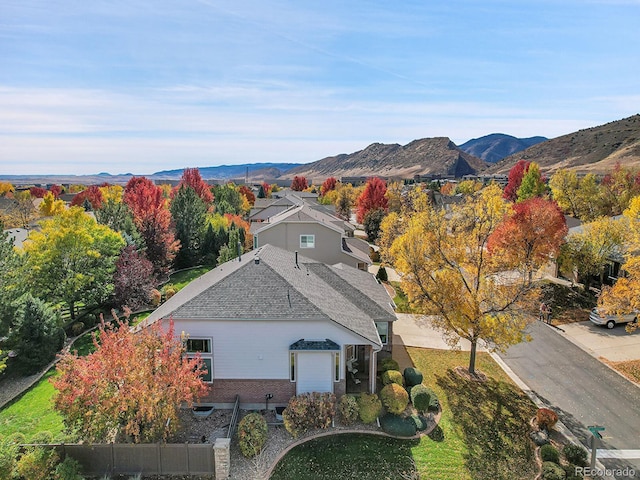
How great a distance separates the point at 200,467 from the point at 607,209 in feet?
205

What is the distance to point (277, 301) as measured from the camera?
19.0 meters

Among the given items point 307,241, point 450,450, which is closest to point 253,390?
point 450,450

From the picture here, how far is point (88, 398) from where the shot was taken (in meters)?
14.0

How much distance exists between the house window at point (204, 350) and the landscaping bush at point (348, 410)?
6.26 metres

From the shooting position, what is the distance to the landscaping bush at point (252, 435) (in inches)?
611

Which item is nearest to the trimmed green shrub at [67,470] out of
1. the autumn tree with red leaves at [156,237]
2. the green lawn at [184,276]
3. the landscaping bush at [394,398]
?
the landscaping bush at [394,398]

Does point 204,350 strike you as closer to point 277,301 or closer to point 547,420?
point 277,301

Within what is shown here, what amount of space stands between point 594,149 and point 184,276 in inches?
6836

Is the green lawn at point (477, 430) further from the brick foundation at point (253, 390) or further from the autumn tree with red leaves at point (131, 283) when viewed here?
the autumn tree with red leaves at point (131, 283)

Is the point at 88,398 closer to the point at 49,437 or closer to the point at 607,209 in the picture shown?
the point at 49,437

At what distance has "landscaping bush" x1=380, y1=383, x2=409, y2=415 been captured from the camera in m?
18.0

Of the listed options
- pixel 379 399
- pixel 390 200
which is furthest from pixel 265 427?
pixel 390 200

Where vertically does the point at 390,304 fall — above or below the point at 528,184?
below

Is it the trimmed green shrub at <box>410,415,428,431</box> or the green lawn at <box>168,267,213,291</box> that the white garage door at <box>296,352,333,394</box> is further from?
the green lawn at <box>168,267,213,291</box>
